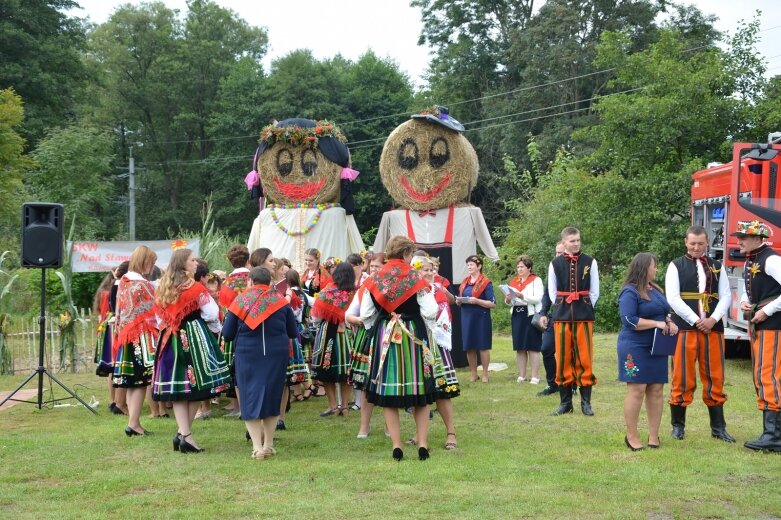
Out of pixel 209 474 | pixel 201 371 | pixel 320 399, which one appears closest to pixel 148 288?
pixel 201 371

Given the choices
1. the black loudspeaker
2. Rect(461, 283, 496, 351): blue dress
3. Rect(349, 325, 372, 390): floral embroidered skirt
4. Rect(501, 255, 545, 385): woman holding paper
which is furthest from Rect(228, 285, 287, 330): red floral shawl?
Rect(461, 283, 496, 351): blue dress

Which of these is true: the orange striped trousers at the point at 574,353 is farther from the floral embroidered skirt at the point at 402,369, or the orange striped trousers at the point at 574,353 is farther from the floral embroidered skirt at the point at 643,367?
the floral embroidered skirt at the point at 402,369

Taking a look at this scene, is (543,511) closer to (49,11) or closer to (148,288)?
(148,288)

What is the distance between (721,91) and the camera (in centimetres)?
1734

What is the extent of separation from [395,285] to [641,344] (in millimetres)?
1981

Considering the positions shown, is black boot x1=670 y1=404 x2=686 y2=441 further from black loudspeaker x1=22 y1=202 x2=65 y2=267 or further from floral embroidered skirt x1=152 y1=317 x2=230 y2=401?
black loudspeaker x1=22 y1=202 x2=65 y2=267

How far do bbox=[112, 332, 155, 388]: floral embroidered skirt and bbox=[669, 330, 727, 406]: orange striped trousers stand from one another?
185 inches

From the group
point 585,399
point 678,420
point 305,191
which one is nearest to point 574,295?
point 585,399

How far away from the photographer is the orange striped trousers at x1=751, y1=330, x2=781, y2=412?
675cm

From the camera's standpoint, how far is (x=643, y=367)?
6.82 meters

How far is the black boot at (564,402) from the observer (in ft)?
28.7

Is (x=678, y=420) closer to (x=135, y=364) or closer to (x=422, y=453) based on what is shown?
(x=422, y=453)

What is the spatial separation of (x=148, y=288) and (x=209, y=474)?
2.15m

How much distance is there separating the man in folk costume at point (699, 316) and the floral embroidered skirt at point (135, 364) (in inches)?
185
